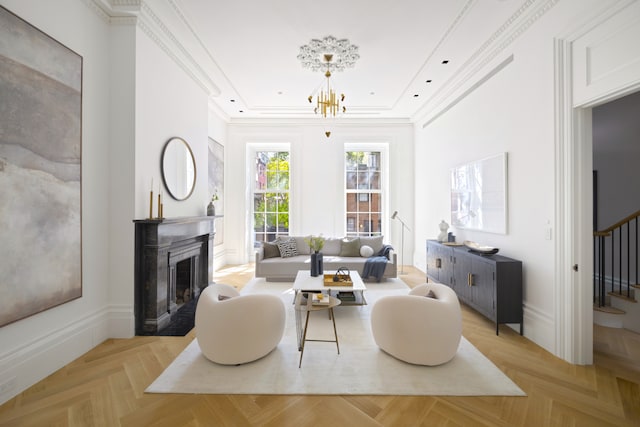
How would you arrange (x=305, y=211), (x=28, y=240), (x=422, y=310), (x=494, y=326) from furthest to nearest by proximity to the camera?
(x=305, y=211) < (x=494, y=326) < (x=422, y=310) < (x=28, y=240)

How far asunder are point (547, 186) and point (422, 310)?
1.84m

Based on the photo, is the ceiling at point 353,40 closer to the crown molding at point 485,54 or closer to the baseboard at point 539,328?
the crown molding at point 485,54

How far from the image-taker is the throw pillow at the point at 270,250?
18.6 feet

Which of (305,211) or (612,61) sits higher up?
(612,61)

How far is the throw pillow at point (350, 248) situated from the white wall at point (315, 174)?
114cm

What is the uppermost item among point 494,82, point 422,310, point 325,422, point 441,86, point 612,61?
point 441,86

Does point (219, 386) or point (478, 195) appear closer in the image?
point (219, 386)

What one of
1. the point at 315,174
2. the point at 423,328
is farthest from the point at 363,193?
the point at 423,328

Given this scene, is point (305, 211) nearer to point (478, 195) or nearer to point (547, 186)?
point (478, 195)

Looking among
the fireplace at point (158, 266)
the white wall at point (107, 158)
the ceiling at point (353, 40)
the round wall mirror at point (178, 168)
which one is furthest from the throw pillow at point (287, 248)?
the ceiling at point (353, 40)

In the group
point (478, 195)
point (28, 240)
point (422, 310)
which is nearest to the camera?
point (28, 240)

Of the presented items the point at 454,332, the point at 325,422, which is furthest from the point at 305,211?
the point at 325,422

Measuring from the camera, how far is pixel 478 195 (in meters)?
4.25

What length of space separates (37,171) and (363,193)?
19.7ft
